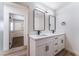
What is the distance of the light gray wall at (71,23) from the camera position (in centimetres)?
113

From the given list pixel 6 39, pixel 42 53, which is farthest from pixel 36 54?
pixel 6 39

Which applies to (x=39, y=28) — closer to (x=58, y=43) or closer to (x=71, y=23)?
(x=58, y=43)

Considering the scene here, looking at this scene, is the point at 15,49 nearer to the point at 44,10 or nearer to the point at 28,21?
the point at 28,21

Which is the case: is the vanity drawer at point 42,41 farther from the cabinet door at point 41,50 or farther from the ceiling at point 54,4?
the ceiling at point 54,4

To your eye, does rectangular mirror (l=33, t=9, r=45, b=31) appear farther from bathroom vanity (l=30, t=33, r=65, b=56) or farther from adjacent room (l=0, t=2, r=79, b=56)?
bathroom vanity (l=30, t=33, r=65, b=56)

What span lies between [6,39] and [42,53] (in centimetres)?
57

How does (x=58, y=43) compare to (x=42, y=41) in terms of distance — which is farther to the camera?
(x=58, y=43)

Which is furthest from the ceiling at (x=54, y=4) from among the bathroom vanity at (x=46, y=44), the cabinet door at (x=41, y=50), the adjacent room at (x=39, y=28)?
the cabinet door at (x=41, y=50)

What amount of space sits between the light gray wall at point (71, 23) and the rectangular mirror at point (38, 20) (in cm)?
27

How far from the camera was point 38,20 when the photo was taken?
113 cm

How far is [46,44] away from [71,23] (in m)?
0.54

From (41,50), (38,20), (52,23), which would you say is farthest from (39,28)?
(41,50)

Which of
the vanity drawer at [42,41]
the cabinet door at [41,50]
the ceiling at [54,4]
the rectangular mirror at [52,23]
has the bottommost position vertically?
the cabinet door at [41,50]

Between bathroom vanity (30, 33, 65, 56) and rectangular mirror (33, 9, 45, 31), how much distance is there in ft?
0.46
